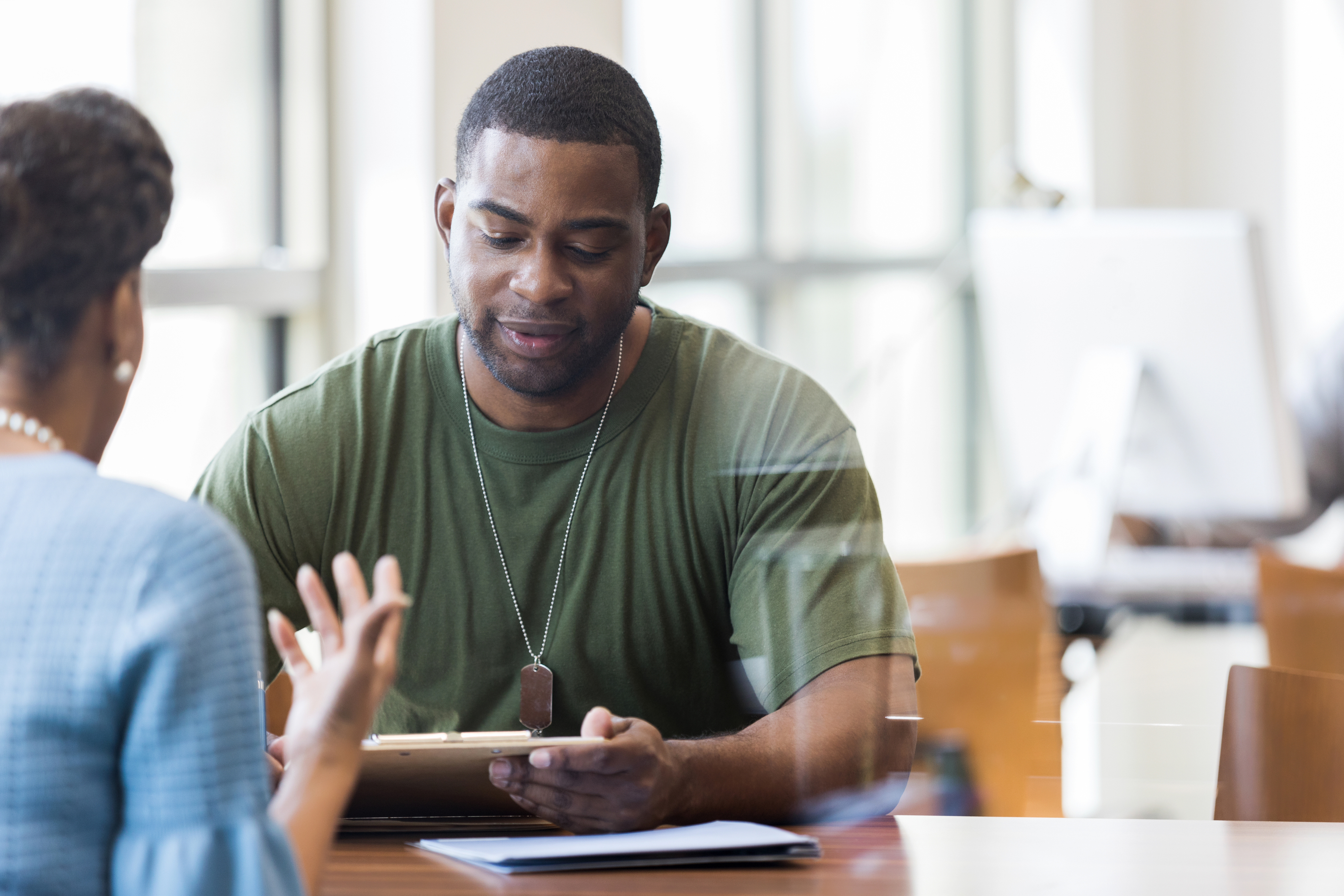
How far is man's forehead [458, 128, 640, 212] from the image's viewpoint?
1.25 metres

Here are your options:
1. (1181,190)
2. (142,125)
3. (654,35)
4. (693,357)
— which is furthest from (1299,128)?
(142,125)

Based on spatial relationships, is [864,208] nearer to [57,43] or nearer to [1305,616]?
[1305,616]

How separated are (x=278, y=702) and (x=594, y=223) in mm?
472

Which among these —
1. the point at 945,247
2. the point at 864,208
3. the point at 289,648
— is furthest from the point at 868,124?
the point at 289,648

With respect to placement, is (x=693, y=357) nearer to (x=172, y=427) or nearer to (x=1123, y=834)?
(x=1123, y=834)

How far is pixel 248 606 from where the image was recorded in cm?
62

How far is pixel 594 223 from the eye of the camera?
1267mm

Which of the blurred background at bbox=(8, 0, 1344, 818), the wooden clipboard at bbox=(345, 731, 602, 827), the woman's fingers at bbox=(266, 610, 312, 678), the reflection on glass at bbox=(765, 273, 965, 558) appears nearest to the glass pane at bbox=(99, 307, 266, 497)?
the blurred background at bbox=(8, 0, 1344, 818)

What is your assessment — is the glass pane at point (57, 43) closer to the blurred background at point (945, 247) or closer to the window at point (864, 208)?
the blurred background at point (945, 247)

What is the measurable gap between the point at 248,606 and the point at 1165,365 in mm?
1977

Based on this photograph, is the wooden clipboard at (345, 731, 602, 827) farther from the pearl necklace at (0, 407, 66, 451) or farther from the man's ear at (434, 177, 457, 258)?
the man's ear at (434, 177, 457, 258)

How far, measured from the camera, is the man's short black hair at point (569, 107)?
127 cm

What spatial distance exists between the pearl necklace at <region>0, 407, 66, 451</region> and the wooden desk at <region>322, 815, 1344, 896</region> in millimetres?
368

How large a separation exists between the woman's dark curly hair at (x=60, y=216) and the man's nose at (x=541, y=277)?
0.61 metres
